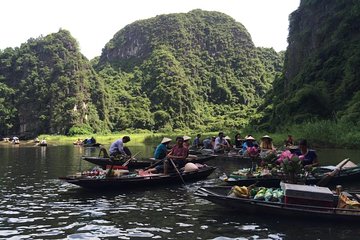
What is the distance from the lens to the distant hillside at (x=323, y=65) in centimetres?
4916

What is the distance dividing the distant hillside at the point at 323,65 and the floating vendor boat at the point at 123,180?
27415 mm

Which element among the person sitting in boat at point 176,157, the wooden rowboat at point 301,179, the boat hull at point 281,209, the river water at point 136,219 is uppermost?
the person sitting in boat at point 176,157

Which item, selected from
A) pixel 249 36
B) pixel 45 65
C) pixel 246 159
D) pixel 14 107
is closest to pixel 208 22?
pixel 249 36

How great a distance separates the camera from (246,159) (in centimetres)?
2438

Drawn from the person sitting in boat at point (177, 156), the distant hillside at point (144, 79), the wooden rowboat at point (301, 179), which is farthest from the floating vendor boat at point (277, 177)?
the distant hillside at point (144, 79)

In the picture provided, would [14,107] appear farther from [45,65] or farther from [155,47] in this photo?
[155,47]

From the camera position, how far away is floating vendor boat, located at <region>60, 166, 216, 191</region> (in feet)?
45.7

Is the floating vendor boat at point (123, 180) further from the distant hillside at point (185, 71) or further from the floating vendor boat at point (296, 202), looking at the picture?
the distant hillside at point (185, 71)

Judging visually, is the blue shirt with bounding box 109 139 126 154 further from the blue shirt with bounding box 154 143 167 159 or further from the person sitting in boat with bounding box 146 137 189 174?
the person sitting in boat with bounding box 146 137 189 174

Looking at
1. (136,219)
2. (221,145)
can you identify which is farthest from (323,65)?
(136,219)

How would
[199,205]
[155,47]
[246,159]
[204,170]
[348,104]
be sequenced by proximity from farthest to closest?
1. [155,47]
2. [348,104]
3. [246,159]
4. [204,170]
5. [199,205]

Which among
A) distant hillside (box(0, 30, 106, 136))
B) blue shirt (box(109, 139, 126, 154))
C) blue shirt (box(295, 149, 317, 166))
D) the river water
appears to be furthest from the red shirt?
distant hillside (box(0, 30, 106, 136))

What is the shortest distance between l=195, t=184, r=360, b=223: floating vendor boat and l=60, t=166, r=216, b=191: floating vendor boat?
14.1ft

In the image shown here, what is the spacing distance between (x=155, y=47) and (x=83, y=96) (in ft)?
195
